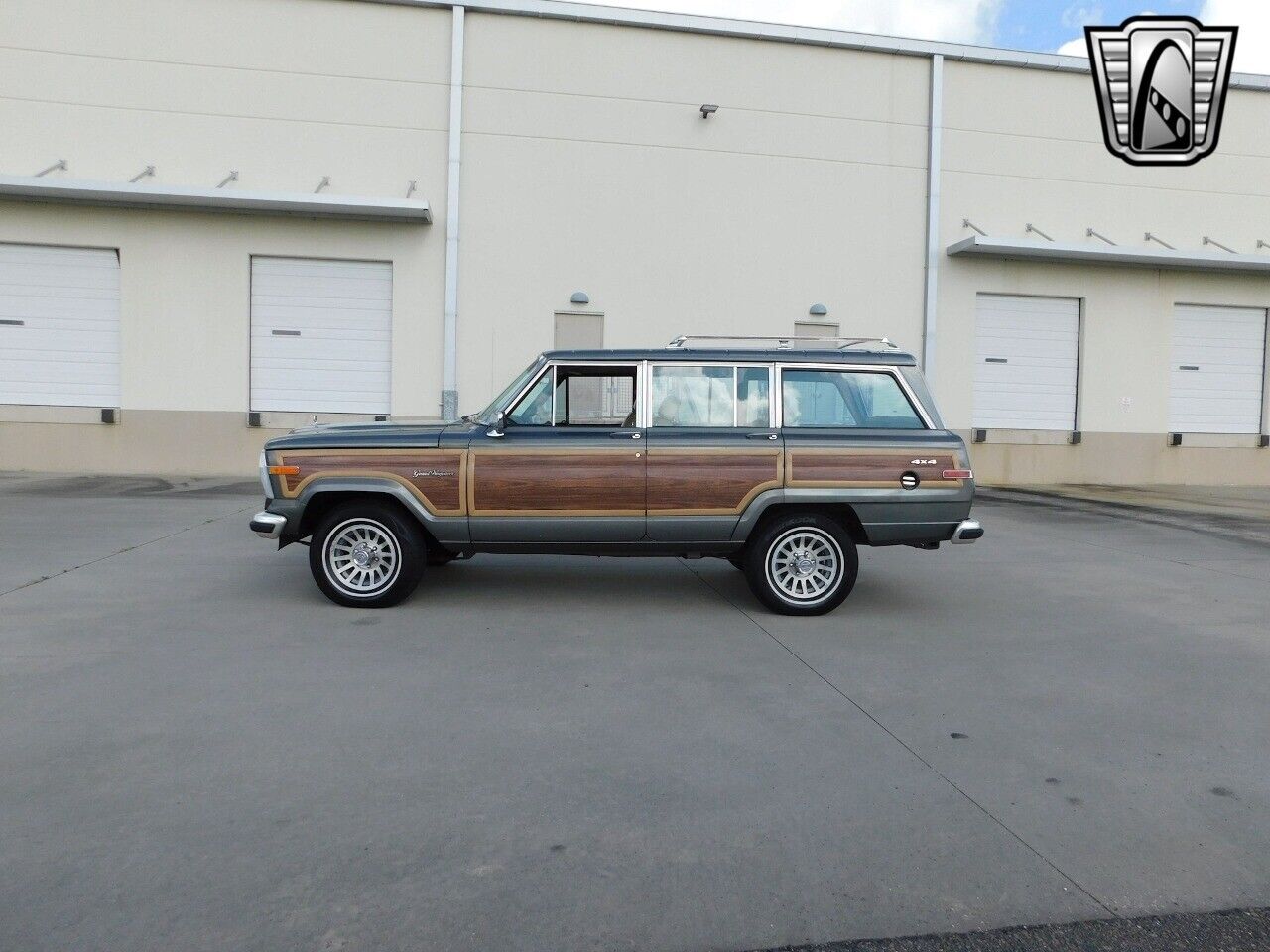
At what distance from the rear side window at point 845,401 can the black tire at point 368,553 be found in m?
2.82

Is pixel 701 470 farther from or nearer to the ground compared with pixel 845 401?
nearer to the ground

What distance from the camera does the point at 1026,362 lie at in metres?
19.2

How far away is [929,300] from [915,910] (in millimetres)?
17014

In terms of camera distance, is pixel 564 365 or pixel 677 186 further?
pixel 677 186

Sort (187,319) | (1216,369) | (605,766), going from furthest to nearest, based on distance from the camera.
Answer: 1. (1216,369)
2. (187,319)
3. (605,766)

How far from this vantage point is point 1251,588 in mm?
8086

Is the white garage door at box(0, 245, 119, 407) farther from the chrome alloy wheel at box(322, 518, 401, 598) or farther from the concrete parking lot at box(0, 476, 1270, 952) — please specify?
the chrome alloy wheel at box(322, 518, 401, 598)

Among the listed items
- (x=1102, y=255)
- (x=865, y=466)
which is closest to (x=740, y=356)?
(x=865, y=466)

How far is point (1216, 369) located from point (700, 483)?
17895mm

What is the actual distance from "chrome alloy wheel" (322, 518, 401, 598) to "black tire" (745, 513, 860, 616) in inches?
99.5

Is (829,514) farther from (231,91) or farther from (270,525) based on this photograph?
(231,91)

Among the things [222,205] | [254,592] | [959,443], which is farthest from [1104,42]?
[254,592]

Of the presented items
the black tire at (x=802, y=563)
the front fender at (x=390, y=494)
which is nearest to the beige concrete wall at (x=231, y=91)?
the front fender at (x=390, y=494)

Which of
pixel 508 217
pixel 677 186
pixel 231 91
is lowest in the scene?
pixel 508 217
